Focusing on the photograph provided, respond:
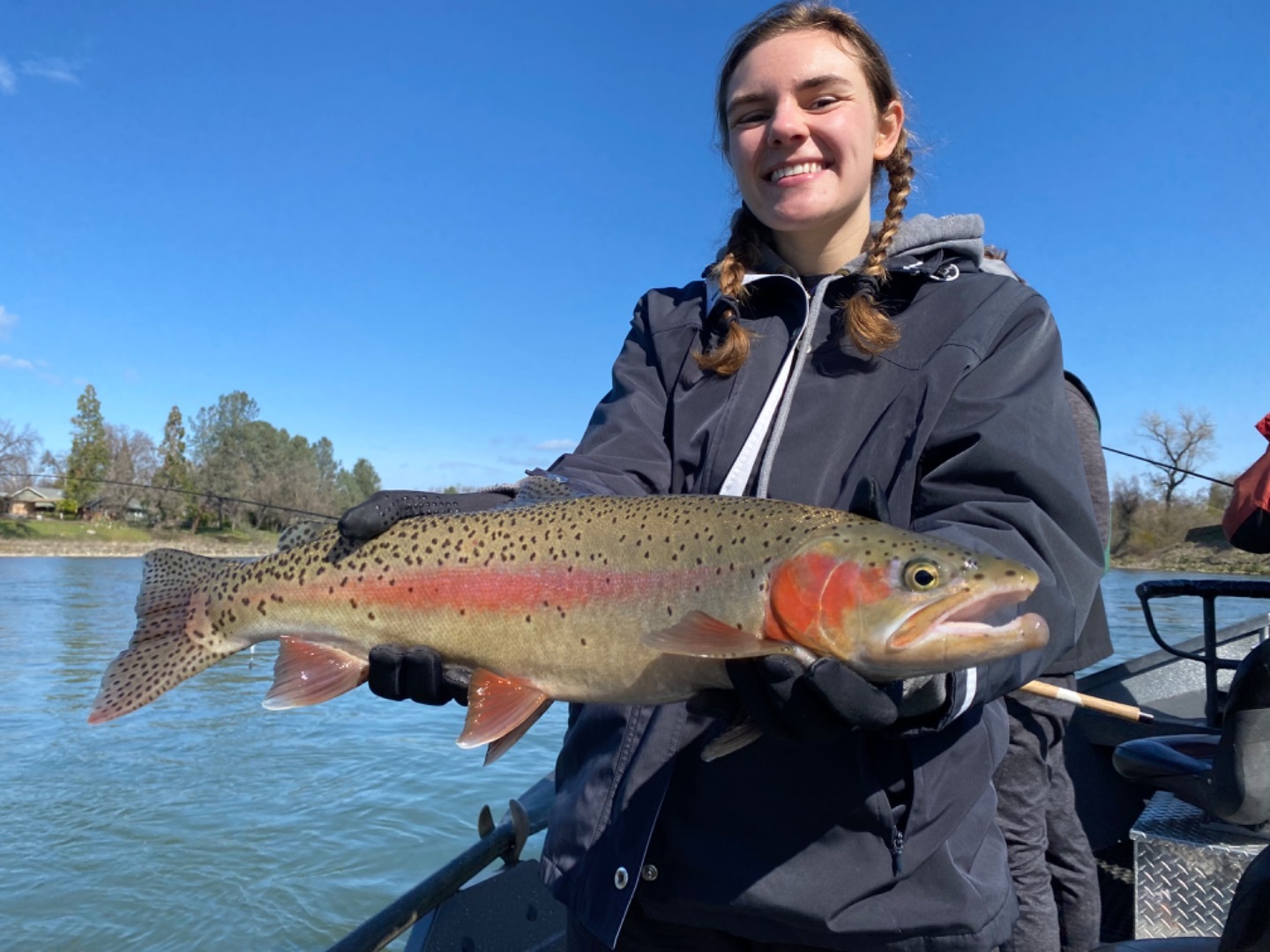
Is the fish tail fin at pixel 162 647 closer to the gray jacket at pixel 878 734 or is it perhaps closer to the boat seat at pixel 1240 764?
the gray jacket at pixel 878 734

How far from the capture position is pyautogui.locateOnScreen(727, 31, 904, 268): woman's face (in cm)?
279

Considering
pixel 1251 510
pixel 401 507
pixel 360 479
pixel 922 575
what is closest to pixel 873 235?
pixel 922 575

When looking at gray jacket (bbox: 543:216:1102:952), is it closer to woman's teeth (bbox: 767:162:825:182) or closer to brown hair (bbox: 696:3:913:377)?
brown hair (bbox: 696:3:913:377)

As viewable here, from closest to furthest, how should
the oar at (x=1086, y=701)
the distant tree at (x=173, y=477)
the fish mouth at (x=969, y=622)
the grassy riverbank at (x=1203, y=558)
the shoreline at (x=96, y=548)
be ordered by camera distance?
the fish mouth at (x=969, y=622)
the oar at (x=1086, y=701)
the grassy riverbank at (x=1203, y=558)
the shoreline at (x=96, y=548)
the distant tree at (x=173, y=477)

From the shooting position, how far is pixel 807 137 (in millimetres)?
2779

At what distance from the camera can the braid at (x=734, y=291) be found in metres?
2.72

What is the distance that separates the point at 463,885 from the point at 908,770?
11.9ft

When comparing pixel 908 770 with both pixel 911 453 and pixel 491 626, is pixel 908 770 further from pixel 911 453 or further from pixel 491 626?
pixel 491 626

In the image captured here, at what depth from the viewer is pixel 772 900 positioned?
212 cm

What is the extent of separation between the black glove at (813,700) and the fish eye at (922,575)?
246 mm

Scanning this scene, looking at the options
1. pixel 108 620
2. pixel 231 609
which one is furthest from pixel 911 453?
pixel 108 620

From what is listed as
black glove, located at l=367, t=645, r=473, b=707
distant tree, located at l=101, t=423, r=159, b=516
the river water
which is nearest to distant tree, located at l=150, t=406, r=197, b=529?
distant tree, located at l=101, t=423, r=159, b=516

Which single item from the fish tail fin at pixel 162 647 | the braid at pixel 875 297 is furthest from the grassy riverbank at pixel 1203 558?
the fish tail fin at pixel 162 647

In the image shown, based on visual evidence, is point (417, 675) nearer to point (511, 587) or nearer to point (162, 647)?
point (511, 587)
